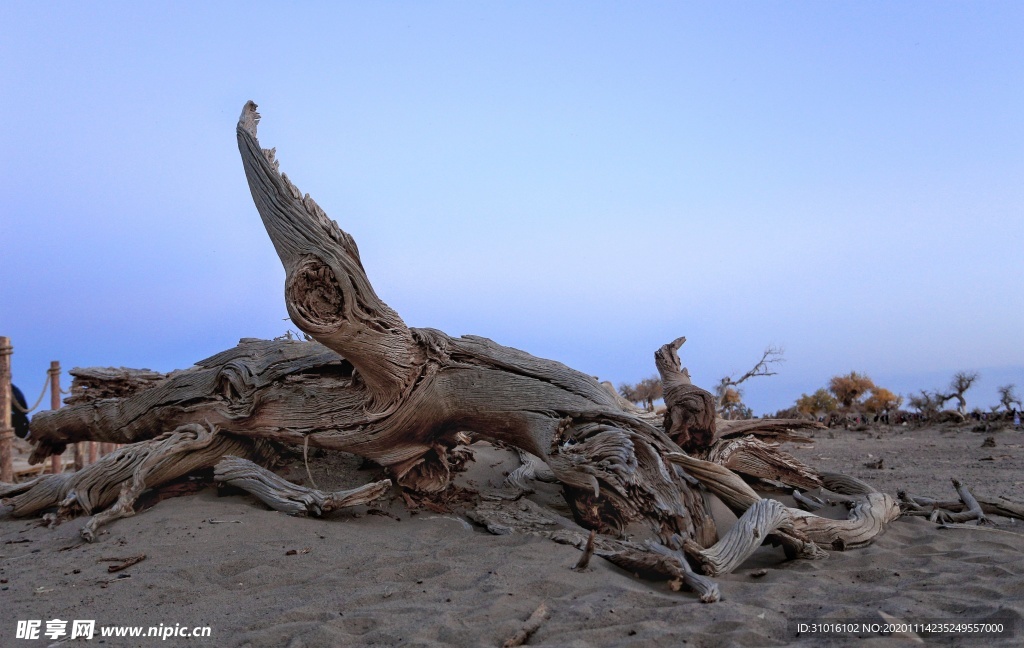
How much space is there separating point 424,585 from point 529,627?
88 centimetres

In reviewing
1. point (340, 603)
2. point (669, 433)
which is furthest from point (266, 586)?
point (669, 433)

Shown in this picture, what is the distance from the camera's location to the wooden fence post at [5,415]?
1049 cm

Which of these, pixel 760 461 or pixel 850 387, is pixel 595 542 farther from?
pixel 850 387

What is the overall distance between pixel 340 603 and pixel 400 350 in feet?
7.42

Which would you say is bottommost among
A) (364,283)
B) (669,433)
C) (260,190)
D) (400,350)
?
(669,433)

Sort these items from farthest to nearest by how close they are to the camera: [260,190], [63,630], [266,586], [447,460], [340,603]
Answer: [447,460]
[260,190]
[266,586]
[340,603]
[63,630]

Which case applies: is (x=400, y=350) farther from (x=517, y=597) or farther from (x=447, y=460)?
(x=517, y=597)

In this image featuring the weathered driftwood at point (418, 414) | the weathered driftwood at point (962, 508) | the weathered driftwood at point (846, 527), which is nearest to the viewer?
the weathered driftwood at point (846, 527)

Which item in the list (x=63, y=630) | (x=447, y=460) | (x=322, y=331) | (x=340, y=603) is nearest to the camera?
(x=63, y=630)

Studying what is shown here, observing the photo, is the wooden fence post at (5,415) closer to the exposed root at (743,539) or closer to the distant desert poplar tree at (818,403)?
the exposed root at (743,539)

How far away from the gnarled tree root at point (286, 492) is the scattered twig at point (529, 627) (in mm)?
2206

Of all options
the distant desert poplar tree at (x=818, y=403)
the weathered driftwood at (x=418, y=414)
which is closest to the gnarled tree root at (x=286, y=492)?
the weathered driftwood at (x=418, y=414)

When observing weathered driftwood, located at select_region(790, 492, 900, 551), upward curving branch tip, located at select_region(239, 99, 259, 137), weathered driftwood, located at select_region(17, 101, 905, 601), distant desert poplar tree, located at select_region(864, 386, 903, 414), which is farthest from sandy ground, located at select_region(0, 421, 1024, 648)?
distant desert poplar tree, located at select_region(864, 386, 903, 414)

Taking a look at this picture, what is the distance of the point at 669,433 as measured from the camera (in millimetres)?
5793
